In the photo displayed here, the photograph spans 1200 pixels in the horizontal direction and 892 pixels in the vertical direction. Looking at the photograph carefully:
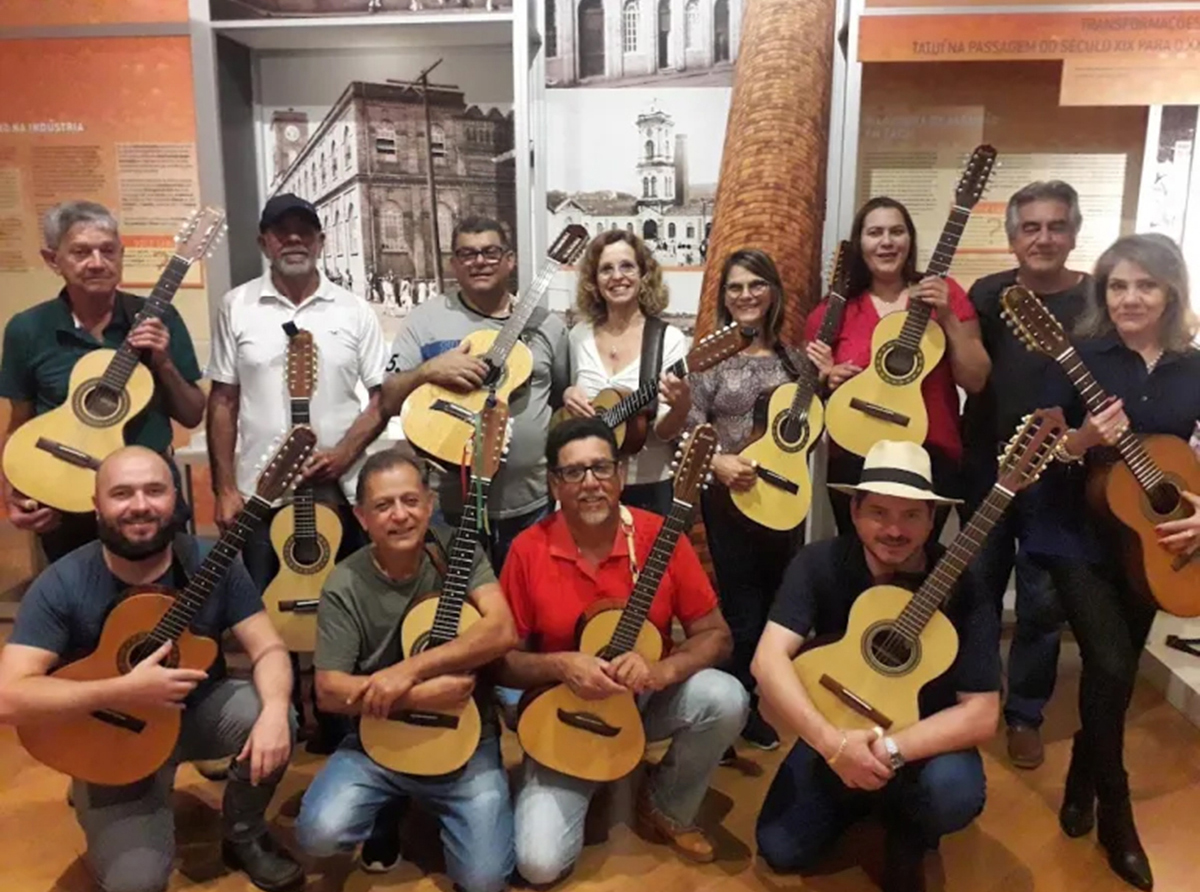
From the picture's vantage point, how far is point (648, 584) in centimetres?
227

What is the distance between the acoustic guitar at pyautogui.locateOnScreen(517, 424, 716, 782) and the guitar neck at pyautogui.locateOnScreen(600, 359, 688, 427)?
0.38 m

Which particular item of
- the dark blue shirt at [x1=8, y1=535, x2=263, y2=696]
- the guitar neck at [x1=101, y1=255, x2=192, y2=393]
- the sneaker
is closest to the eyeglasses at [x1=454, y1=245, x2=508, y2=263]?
the guitar neck at [x1=101, y1=255, x2=192, y2=393]

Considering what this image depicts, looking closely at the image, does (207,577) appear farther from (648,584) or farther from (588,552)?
(648,584)

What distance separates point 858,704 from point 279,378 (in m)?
1.77

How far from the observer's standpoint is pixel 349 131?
392 centimetres

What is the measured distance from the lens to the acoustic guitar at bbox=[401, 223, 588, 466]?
2.68m

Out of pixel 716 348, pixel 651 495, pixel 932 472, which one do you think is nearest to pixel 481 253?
pixel 716 348

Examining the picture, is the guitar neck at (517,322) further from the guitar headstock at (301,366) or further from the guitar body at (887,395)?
the guitar body at (887,395)

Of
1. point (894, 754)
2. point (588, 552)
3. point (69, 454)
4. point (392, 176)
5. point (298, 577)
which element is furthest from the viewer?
point (392, 176)

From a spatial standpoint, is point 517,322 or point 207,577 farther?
point 517,322

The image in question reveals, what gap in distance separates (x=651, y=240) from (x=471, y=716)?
221 cm

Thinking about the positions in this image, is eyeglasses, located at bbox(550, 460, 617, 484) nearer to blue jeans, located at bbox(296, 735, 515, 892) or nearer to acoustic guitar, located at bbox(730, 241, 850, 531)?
acoustic guitar, located at bbox(730, 241, 850, 531)

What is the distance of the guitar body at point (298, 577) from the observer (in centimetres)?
269

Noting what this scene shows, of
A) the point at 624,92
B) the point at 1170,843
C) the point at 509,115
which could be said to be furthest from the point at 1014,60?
the point at 1170,843
